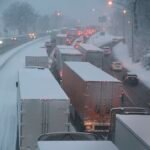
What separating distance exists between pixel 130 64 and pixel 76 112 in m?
42.9

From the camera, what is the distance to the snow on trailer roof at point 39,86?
2125 centimetres

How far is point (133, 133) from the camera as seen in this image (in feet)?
47.1

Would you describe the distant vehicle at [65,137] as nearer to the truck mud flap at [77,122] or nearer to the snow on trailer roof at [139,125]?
the snow on trailer roof at [139,125]

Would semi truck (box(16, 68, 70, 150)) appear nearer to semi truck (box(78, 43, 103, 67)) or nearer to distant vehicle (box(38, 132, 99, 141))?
distant vehicle (box(38, 132, 99, 141))

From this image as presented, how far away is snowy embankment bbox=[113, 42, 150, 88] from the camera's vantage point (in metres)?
56.8

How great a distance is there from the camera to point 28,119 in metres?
20.3

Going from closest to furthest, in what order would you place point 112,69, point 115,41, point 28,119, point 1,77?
point 28,119, point 1,77, point 112,69, point 115,41

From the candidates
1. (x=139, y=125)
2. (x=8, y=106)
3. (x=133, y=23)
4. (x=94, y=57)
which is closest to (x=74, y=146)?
(x=139, y=125)

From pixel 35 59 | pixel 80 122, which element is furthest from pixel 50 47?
pixel 80 122

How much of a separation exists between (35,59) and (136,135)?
34.0 meters

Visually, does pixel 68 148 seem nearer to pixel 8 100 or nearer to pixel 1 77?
pixel 8 100

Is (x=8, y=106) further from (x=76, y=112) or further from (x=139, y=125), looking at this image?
(x=139, y=125)

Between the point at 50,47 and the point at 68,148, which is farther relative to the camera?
the point at 50,47

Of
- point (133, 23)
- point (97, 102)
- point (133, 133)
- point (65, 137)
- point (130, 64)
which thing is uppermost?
point (133, 23)
